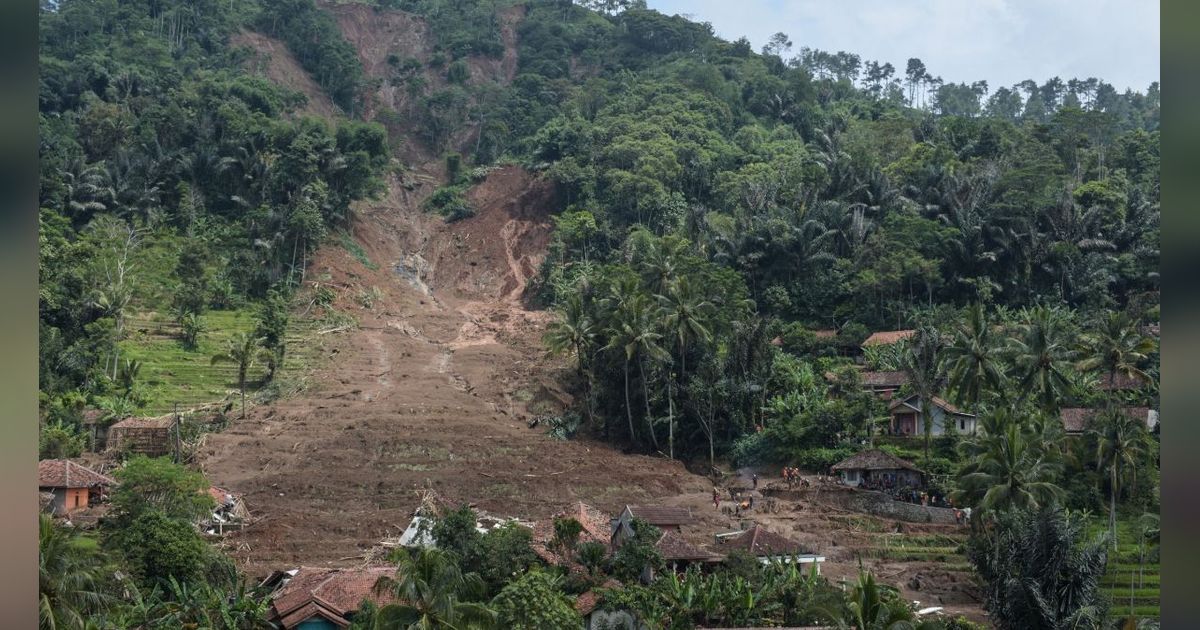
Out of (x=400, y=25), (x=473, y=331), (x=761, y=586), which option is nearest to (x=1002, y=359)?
(x=761, y=586)

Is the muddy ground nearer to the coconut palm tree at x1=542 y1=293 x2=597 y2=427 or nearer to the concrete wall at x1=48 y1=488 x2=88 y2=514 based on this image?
the coconut palm tree at x1=542 y1=293 x2=597 y2=427

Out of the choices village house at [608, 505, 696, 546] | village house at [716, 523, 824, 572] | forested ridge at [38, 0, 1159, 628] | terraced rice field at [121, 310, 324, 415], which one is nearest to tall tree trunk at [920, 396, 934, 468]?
forested ridge at [38, 0, 1159, 628]

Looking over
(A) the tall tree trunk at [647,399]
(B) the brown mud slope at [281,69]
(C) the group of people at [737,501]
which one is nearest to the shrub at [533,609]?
(C) the group of people at [737,501]

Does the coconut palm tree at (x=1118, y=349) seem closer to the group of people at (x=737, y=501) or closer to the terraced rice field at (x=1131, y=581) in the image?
the terraced rice field at (x=1131, y=581)

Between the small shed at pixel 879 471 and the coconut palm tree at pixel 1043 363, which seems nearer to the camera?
the coconut palm tree at pixel 1043 363

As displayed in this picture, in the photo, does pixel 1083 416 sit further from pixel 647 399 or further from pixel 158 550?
pixel 158 550

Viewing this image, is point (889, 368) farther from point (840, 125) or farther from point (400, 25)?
point (400, 25)
